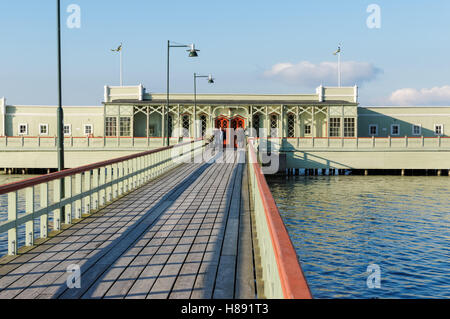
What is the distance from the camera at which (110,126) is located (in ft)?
161

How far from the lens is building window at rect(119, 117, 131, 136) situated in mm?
49125

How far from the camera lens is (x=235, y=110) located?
51062 millimetres

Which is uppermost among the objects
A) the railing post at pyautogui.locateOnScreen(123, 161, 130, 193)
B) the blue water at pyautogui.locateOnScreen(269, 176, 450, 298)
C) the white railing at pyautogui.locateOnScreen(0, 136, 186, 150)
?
the white railing at pyautogui.locateOnScreen(0, 136, 186, 150)

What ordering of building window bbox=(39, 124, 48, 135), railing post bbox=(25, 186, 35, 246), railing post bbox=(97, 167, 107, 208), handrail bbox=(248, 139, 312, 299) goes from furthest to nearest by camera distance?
building window bbox=(39, 124, 48, 135), railing post bbox=(97, 167, 107, 208), railing post bbox=(25, 186, 35, 246), handrail bbox=(248, 139, 312, 299)

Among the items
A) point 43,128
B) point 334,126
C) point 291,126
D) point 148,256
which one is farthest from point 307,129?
point 148,256

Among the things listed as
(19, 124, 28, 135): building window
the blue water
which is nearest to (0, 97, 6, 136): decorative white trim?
(19, 124, 28, 135): building window

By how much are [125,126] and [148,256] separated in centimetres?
4329

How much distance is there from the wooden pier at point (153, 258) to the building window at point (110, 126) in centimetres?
3774

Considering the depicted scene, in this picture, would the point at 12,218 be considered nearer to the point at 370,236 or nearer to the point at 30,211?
the point at 30,211

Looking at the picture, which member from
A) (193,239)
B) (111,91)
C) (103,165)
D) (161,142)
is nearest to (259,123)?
(161,142)

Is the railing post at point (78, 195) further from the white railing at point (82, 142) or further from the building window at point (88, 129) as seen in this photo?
the building window at point (88, 129)

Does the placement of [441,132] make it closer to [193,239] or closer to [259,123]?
[259,123]

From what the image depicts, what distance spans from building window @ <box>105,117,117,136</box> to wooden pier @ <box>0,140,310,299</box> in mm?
37741

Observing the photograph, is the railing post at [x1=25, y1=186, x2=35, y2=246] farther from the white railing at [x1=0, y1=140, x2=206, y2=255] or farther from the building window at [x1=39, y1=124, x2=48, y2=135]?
the building window at [x1=39, y1=124, x2=48, y2=135]
